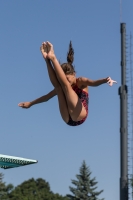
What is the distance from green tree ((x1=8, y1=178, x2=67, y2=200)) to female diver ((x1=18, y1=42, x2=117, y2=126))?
6147 cm

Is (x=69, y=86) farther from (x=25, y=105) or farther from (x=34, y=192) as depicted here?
(x=34, y=192)

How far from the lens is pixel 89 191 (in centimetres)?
6309

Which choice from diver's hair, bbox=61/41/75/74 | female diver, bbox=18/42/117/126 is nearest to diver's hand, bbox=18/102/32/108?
female diver, bbox=18/42/117/126

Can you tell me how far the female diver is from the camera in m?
8.92

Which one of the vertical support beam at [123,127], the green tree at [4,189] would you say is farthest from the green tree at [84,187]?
the vertical support beam at [123,127]

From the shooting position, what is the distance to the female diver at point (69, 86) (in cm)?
892

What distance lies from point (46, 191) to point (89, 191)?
59.7 ft

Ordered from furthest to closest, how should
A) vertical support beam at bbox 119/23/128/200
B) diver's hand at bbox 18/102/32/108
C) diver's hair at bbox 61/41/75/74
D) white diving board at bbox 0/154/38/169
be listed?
vertical support beam at bbox 119/23/128/200, white diving board at bbox 0/154/38/169, diver's hand at bbox 18/102/32/108, diver's hair at bbox 61/41/75/74

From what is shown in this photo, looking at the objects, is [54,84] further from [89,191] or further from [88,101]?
[89,191]

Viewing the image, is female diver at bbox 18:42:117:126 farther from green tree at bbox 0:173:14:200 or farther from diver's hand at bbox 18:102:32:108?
green tree at bbox 0:173:14:200

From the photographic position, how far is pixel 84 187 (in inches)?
2480

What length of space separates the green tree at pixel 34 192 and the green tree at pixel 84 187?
8645mm

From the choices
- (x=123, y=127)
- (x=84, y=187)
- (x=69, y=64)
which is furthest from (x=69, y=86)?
(x=84, y=187)

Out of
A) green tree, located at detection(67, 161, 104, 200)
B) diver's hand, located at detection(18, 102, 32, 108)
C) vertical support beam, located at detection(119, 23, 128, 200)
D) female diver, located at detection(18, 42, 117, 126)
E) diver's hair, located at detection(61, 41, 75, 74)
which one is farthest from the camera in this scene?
green tree, located at detection(67, 161, 104, 200)
